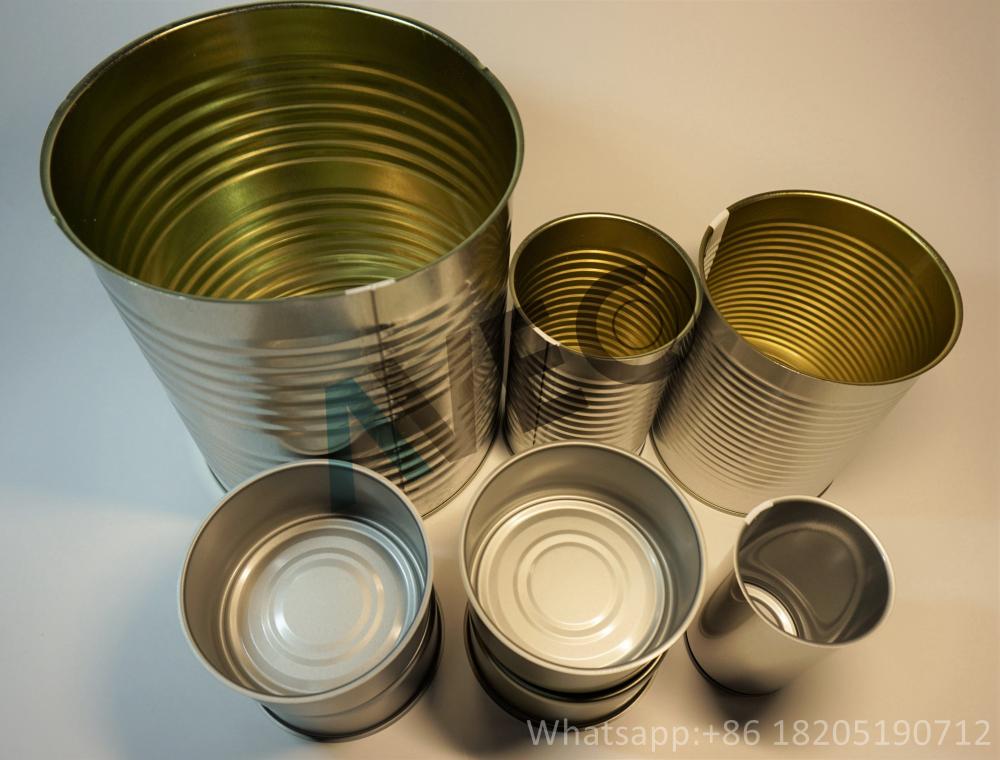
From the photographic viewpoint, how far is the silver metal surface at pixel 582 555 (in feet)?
2.81

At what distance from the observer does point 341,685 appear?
71 cm

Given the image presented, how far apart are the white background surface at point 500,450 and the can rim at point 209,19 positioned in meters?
0.36

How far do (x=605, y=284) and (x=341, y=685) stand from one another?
23.3 inches

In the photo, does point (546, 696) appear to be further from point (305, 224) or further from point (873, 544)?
point (305, 224)

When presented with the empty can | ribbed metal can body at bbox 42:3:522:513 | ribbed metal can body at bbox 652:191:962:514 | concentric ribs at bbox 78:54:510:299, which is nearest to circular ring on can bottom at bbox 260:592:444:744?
the empty can

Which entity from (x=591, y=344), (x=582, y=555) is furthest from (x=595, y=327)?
(x=582, y=555)

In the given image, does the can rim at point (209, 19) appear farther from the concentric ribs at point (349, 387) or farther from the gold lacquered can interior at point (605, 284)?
the gold lacquered can interior at point (605, 284)

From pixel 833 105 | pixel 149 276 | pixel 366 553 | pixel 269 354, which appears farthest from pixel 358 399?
pixel 833 105

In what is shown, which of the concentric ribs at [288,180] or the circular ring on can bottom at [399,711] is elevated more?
the concentric ribs at [288,180]

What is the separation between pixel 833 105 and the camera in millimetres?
1319

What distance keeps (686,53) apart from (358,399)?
0.84 meters

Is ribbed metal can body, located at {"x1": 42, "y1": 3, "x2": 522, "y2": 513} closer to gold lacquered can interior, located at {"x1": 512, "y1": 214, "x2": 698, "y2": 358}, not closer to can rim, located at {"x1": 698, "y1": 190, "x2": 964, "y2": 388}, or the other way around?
gold lacquered can interior, located at {"x1": 512, "y1": 214, "x2": 698, "y2": 358}

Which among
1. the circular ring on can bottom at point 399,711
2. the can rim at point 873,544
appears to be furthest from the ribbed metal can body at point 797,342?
the circular ring on can bottom at point 399,711

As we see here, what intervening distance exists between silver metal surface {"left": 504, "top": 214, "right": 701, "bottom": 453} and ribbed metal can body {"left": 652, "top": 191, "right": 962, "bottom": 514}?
6 centimetres
